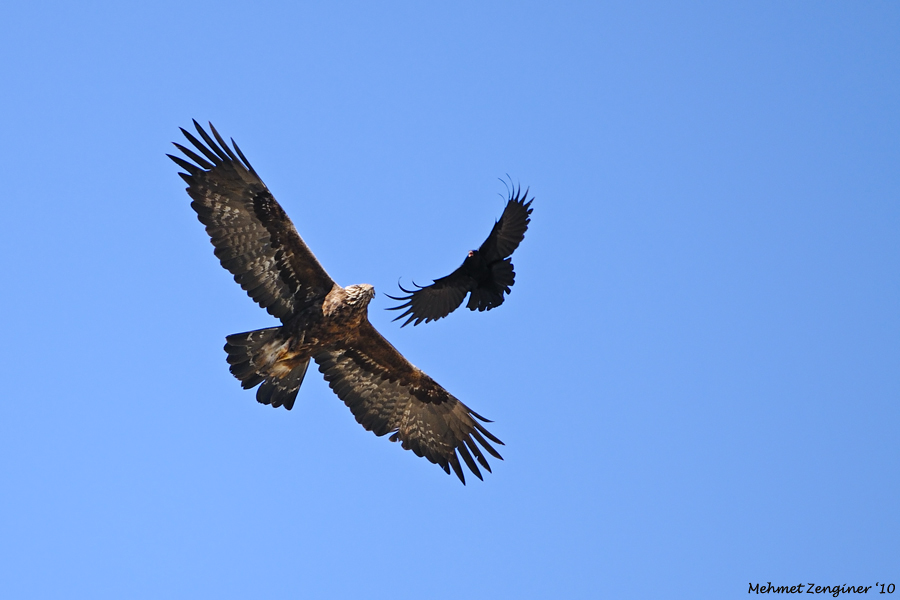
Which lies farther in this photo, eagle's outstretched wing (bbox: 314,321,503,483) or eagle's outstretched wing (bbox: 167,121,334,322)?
eagle's outstretched wing (bbox: 314,321,503,483)

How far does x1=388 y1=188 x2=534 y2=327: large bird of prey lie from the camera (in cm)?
1535

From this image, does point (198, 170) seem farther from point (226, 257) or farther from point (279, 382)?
point (279, 382)

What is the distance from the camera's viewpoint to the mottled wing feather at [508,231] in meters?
15.4

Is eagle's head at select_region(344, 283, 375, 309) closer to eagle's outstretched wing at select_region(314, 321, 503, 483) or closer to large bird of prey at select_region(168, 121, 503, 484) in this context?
large bird of prey at select_region(168, 121, 503, 484)

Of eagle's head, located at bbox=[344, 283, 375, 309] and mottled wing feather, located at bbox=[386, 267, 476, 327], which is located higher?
mottled wing feather, located at bbox=[386, 267, 476, 327]

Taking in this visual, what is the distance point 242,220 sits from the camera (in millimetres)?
13102

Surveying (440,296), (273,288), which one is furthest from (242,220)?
(440,296)

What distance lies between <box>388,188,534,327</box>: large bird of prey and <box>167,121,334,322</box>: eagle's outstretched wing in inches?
93.6

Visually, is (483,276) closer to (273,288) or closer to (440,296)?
(440,296)

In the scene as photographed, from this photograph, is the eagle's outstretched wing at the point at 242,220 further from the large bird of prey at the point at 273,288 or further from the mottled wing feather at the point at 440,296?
the mottled wing feather at the point at 440,296

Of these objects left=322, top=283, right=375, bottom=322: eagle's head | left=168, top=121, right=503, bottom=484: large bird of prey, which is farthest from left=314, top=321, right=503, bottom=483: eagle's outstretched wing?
left=322, top=283, right=375, bottom=322: eagle's head

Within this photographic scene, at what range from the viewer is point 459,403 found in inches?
583

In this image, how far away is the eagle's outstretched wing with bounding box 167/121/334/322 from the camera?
13008 mm

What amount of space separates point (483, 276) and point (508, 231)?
2.39 ft
